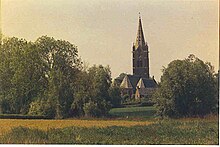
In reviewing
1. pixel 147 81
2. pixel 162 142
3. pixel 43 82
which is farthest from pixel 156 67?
pixel 43 82

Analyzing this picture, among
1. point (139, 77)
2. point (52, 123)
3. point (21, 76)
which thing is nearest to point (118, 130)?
point (139, 77)

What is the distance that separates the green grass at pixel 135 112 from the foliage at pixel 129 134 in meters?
0.11

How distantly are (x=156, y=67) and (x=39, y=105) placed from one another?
3.96 feet

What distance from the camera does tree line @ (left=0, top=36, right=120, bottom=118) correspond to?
5.74 metres

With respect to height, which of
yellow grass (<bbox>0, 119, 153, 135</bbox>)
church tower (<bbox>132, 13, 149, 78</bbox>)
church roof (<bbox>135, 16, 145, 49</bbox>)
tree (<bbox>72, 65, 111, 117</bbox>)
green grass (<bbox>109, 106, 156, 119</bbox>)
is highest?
church roof (<bbox>135, 16, 145, 49</bbox>)

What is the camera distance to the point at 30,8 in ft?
18.8

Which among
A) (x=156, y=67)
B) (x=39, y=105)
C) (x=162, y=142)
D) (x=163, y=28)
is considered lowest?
(x=162, y=142)

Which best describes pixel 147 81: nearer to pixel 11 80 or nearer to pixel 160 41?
pixel 160 41

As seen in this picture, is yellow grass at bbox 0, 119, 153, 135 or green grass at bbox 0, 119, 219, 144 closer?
green grass at bbox 0, 119, 219, 144

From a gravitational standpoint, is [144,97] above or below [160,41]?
below

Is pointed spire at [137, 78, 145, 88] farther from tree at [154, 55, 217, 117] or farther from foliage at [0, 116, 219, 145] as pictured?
foliage at [0, 116, 219, 145]

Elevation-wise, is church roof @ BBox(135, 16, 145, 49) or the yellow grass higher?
church roof @ BBox(135, 16, 145, 49)

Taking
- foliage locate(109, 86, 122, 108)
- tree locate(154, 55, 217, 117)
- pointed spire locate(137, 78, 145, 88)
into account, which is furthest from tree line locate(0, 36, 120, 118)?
tree locate(154, 55, 217, 117)

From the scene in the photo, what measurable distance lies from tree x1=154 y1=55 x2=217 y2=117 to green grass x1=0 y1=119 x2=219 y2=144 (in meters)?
0.11
